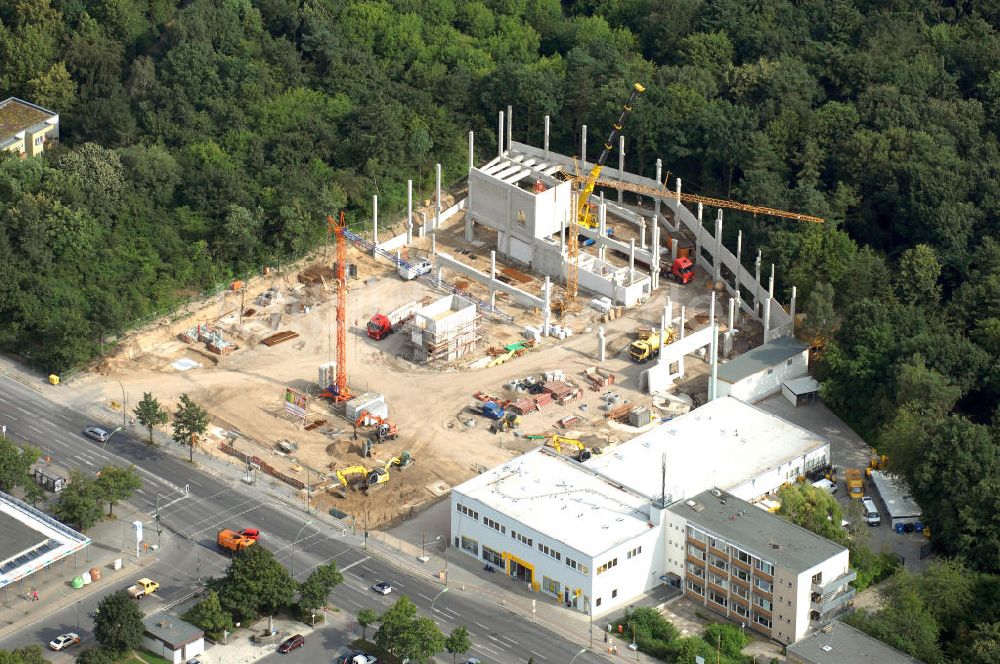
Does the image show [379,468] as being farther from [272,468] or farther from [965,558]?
[965,558]

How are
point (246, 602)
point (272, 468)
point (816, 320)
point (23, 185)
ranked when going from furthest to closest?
point (23, 185), point (816, 320), point (272, 468), point (246, 602)

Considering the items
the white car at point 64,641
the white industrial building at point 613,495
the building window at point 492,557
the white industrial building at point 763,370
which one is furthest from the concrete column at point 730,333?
the white car at point 64,641

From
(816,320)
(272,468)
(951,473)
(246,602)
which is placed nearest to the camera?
(246,602)

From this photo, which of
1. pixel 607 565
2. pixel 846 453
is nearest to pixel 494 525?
pixel 607 565

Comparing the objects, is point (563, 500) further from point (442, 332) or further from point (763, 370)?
point (442, 332)

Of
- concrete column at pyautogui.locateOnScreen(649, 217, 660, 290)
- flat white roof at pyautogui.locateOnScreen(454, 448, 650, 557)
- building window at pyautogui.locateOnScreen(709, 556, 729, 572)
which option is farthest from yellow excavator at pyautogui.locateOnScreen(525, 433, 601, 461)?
concrete column at pyautogui.locateOnScreen(649, 217, 660, 290)

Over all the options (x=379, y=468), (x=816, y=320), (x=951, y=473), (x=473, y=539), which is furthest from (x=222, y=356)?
(x=951, y=473)

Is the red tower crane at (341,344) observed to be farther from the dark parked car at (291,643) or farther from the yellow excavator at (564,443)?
the dark parked car at (291,643)
